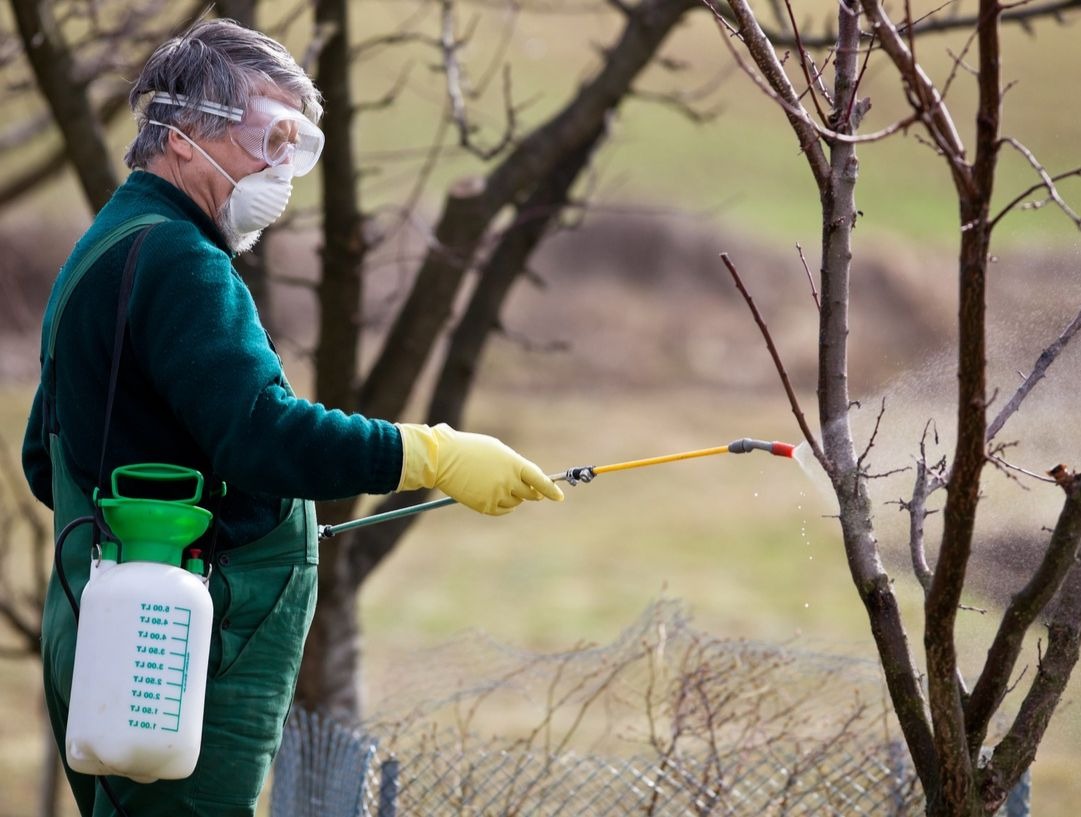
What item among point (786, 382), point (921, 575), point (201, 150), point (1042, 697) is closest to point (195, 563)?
point (201, 150)

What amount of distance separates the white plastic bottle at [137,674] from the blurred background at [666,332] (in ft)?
3.60

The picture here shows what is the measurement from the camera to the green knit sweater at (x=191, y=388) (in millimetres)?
1967

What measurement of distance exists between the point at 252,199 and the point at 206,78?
8.2 inches

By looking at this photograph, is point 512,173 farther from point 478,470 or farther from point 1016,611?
point 1016,611

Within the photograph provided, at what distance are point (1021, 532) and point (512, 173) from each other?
7.28 feet

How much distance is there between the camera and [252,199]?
2.23 metres

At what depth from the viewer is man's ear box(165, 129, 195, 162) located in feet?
7.22

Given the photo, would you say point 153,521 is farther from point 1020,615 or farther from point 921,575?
point 1020,615

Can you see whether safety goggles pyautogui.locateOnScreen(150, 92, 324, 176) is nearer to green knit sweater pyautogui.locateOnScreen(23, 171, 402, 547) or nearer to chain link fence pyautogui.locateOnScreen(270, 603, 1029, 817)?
green knit sweater pyautogui.locateOnScreen(23, 171, 402, 547)

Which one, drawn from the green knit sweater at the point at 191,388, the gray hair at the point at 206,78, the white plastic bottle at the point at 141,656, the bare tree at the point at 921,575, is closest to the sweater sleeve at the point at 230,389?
the green knit sweater at the point at 191,388

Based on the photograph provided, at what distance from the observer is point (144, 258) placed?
202cm

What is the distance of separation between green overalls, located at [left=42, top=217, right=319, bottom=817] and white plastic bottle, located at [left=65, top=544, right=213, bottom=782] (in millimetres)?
143

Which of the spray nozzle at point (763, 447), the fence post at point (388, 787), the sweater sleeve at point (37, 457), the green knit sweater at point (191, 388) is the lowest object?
the fence post at point (388, 787)

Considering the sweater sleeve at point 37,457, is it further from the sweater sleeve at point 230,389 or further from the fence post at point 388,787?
the fence post at point 388,787
